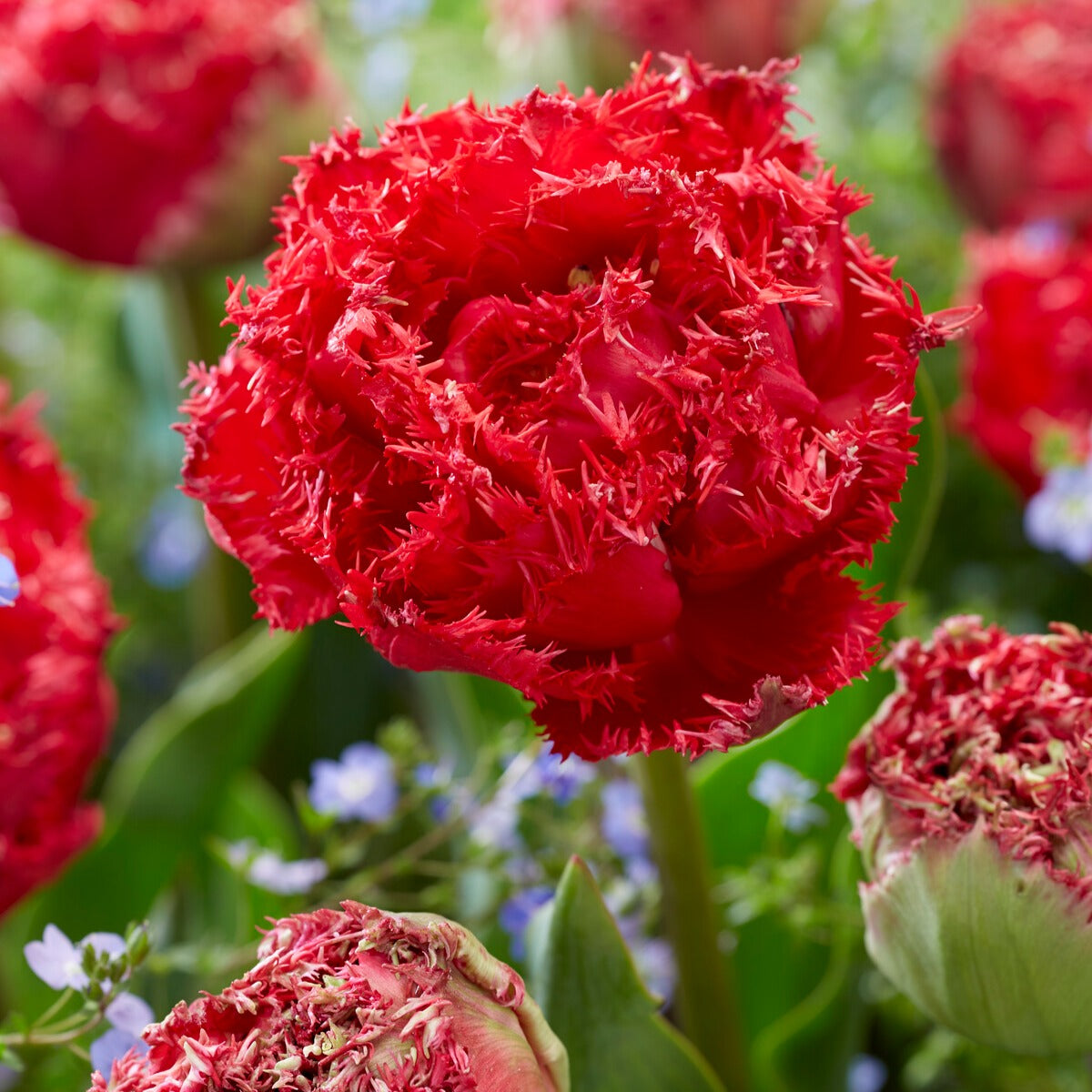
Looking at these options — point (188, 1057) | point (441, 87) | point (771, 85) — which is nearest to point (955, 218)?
point (441, 87)

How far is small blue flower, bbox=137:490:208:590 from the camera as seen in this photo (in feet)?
2.66

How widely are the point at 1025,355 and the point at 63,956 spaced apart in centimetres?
50

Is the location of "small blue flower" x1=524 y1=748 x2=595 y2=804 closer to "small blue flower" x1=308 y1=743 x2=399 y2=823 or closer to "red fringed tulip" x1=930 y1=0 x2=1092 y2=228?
"small blue flower" x1=308 y1=743 x2=399 y2=823

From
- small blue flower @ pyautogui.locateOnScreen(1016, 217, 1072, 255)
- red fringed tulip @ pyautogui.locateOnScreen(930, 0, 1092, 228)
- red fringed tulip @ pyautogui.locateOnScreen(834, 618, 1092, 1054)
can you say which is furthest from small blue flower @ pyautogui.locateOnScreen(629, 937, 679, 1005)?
red fringed tulip @ pyautogui.locateOnScreen(930, 0, 1092, 228)

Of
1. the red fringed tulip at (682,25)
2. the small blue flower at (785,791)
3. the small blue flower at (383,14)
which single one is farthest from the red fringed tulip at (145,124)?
the small blue flower at (785,791)

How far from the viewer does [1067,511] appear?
52 cm

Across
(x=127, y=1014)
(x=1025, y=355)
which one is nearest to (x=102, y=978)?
(x=127, y=1014)

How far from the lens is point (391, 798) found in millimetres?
469

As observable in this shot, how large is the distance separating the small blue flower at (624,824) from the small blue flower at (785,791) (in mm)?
42

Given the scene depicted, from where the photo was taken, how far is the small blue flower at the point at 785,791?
414 mm

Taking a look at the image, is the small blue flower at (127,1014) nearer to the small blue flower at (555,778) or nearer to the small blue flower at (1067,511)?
the small blue flower at (555,778)

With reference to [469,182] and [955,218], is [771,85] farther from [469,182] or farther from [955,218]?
[955,218]

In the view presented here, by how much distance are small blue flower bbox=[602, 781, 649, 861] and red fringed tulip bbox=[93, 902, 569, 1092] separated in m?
0.18

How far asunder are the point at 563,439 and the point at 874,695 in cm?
21
